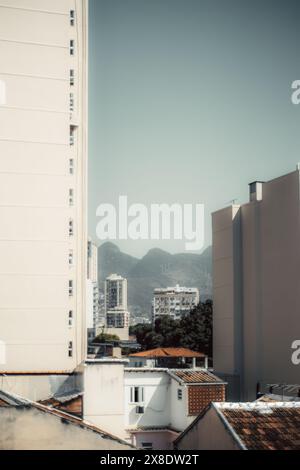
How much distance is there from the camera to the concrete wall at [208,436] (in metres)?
10.5

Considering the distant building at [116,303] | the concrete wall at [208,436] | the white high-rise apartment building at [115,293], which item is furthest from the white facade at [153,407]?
the white high-rise apartment building at [115,293]

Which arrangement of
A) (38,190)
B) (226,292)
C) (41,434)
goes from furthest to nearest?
(226,292) → (38,190) → (41,434)

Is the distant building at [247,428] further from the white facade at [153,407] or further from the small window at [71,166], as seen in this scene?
the small window at [71,166]

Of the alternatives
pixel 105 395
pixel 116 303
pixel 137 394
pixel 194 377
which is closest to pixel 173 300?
pixel 116 303

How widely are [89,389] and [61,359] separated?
990cm

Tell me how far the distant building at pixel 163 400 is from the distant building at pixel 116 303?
124 metres

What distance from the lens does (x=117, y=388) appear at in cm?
1816

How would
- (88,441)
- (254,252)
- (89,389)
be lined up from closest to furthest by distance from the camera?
(88,441) → (89,389) → (254,252)

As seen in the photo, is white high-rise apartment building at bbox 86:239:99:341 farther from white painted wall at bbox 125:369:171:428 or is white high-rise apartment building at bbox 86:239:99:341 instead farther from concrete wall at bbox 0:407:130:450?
concrete wall at bbox 0:407:130:450

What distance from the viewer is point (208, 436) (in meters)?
11.2

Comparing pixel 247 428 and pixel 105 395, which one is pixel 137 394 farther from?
pixel 247 428

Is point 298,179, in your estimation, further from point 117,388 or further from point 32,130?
point 117,388

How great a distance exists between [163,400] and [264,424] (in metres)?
11.3

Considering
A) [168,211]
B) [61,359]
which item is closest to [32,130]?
[168,211]
